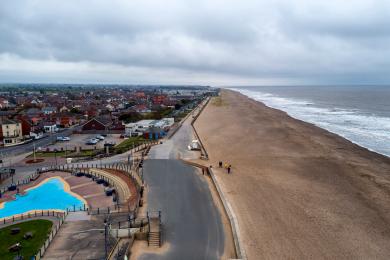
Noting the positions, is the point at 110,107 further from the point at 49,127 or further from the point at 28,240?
the point at 28,240

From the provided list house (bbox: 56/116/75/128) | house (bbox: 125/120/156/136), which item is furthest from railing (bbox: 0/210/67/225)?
house (bbox: 56/116/75/128)

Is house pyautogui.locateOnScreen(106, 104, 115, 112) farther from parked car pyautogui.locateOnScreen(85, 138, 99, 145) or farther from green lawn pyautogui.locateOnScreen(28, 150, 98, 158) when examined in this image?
green lawn pyautogui.locateOnScreen(28, 150, 98, 158)

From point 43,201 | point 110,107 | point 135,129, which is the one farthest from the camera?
point 110,107

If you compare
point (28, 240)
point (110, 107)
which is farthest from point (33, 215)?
point (110, 107)

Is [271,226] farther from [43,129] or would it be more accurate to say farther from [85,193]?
[43,129]

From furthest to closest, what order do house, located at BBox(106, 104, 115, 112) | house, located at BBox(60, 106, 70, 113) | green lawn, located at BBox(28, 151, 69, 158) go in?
house, located at BBox(106, 104, 115, 112), house, located at BBox(60, 106, 70, 113), green lawn, located at BBox(28, 151, 69, 158)

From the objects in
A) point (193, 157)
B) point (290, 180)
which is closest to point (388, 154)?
point (290, 180)
